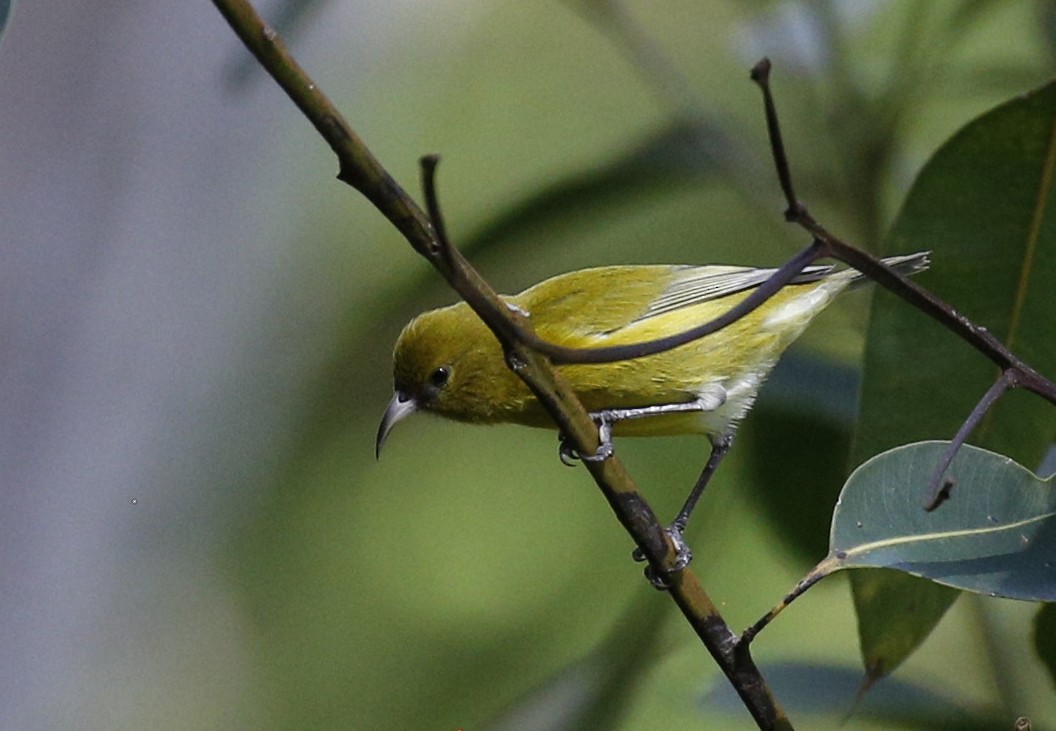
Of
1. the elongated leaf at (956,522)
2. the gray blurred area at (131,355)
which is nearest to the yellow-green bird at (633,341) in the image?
the elongated leaf at (956,522)

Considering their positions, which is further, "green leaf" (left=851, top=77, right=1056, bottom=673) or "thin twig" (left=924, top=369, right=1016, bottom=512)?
"green leaf" (left=851, top=77, right=1056, bottom=673)

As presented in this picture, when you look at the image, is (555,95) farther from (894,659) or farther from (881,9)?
(894,659)

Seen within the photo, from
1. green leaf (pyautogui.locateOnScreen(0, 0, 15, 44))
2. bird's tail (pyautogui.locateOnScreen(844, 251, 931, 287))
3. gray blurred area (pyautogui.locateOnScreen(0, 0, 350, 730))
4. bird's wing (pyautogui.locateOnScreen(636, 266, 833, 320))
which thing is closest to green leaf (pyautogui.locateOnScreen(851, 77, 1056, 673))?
bird's tail (pyautogui.locateOnScreen(844, 251, 931, 287))

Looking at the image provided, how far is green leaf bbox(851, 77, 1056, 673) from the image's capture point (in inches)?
49.4

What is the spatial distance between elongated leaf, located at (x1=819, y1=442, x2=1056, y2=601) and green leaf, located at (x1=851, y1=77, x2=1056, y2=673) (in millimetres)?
438

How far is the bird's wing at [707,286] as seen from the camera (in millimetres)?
1457

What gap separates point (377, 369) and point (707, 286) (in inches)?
41.4

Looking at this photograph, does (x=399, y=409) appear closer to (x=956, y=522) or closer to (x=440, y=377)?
(x=440, y=377)

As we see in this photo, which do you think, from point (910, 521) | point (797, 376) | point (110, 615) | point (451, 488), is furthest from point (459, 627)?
point (910, 521)

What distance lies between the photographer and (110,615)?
2.79m

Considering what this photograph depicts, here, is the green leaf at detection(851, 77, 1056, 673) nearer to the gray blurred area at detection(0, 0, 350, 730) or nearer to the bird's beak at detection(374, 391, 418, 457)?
the bird's beak at detection(374, 391, 418, 457)

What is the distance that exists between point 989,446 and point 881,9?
1.12 m

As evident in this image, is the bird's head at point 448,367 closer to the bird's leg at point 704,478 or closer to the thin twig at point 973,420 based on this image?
the bird's leg at point 704,478

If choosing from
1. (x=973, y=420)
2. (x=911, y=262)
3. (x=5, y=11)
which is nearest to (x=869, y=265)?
(x=973, y=420)
